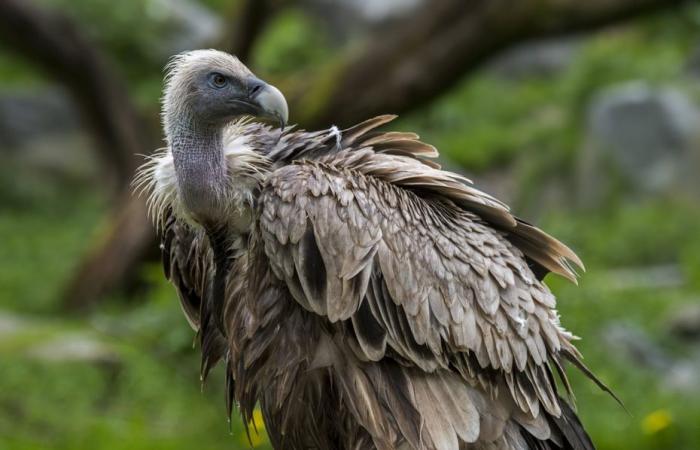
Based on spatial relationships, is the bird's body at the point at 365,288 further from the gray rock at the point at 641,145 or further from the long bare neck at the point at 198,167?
the gray rock at the point at 641,145

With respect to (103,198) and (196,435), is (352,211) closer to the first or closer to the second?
(196,435)

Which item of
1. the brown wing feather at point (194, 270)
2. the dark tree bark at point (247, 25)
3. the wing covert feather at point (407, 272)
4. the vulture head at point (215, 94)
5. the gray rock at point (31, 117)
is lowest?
the gray rock at point (31, 117)

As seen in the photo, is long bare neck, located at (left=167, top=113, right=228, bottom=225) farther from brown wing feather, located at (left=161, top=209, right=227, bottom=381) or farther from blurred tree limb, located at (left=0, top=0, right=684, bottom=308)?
blurred tree limb, located at (left=0, top=0, right=684, bottom=308)

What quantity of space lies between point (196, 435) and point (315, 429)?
328 cm

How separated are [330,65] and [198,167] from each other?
5.86m

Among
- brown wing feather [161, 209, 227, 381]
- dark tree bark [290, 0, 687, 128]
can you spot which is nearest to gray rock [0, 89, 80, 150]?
dark tree bark [290, 0, 687, 128]

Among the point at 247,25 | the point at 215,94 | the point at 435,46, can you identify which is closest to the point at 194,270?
the point at 215,94

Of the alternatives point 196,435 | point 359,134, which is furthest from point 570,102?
point 359,134

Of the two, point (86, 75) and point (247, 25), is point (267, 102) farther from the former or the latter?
point (86, 75)

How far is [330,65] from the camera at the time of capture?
35.8ft

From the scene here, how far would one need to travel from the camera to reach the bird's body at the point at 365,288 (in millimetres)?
5105

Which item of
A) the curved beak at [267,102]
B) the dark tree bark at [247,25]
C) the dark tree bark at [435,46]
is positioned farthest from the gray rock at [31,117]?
the curved beak at [267,102]

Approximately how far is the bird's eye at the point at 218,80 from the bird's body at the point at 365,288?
1.3 inches

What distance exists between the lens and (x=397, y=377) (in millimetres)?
5281
